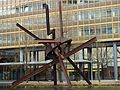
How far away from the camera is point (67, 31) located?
81.9m

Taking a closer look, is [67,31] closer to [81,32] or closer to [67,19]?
[81,32]

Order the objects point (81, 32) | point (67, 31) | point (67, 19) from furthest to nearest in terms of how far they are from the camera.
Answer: point (67, 19), point (81, 32), point (67, 31)

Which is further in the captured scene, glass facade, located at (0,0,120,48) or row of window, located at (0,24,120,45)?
glass facade, located at (0,0,120,48)

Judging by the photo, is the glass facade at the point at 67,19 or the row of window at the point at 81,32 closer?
the row of window at the point at 81,32

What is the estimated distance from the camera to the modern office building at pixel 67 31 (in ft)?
260

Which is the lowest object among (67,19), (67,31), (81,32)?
(81,32)

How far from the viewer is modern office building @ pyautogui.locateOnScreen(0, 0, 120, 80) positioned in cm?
7919

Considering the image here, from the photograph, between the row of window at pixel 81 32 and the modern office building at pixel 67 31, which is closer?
the row of window at pixel 81 32

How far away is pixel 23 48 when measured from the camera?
296 feet

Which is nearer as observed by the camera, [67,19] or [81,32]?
[81,32]

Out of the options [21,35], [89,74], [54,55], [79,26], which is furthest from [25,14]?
[54,55]

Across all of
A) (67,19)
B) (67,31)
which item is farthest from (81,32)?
(67,19)

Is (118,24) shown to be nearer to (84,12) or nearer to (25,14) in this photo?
(84,12)

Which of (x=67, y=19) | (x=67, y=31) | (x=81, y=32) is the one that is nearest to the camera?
(x=67, y=31)
